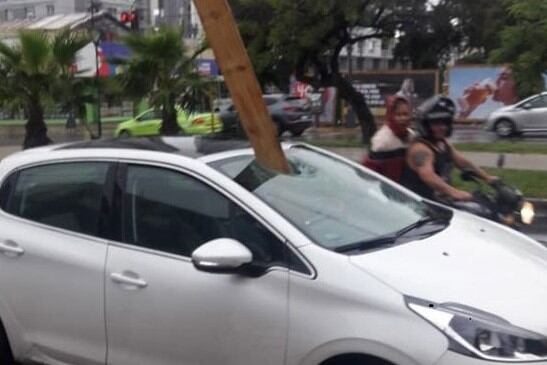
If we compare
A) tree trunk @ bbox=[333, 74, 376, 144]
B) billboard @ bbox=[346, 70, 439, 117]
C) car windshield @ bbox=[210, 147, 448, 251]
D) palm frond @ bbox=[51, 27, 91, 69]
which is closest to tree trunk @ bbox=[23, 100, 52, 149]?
palm frond @ bbox=[51, 27, 91, 69]

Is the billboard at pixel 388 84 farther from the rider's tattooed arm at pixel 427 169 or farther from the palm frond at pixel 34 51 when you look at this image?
the rider's tattooed arm at pixel 427 169

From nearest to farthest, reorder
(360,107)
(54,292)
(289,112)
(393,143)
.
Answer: (54,292) < (393,143) < (360,107) < (289,112)

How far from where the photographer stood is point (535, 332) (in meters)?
3.51

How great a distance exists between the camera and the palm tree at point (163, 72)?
1859 centimetres

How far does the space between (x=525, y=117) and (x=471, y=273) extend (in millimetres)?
26985

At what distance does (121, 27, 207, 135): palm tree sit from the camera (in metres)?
18.6

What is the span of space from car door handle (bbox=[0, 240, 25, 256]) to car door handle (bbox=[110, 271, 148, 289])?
660 millimetres

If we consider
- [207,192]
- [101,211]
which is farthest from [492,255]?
[101,211]

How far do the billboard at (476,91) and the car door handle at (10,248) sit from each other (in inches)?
1357

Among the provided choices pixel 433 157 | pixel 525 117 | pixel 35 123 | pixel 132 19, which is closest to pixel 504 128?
pixel 525 117

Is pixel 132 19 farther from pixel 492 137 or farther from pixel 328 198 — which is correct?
pixel 328 198

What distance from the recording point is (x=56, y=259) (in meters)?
4.58

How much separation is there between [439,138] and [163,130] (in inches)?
543

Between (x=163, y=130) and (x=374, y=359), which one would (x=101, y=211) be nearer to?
(x=374, y=359)
